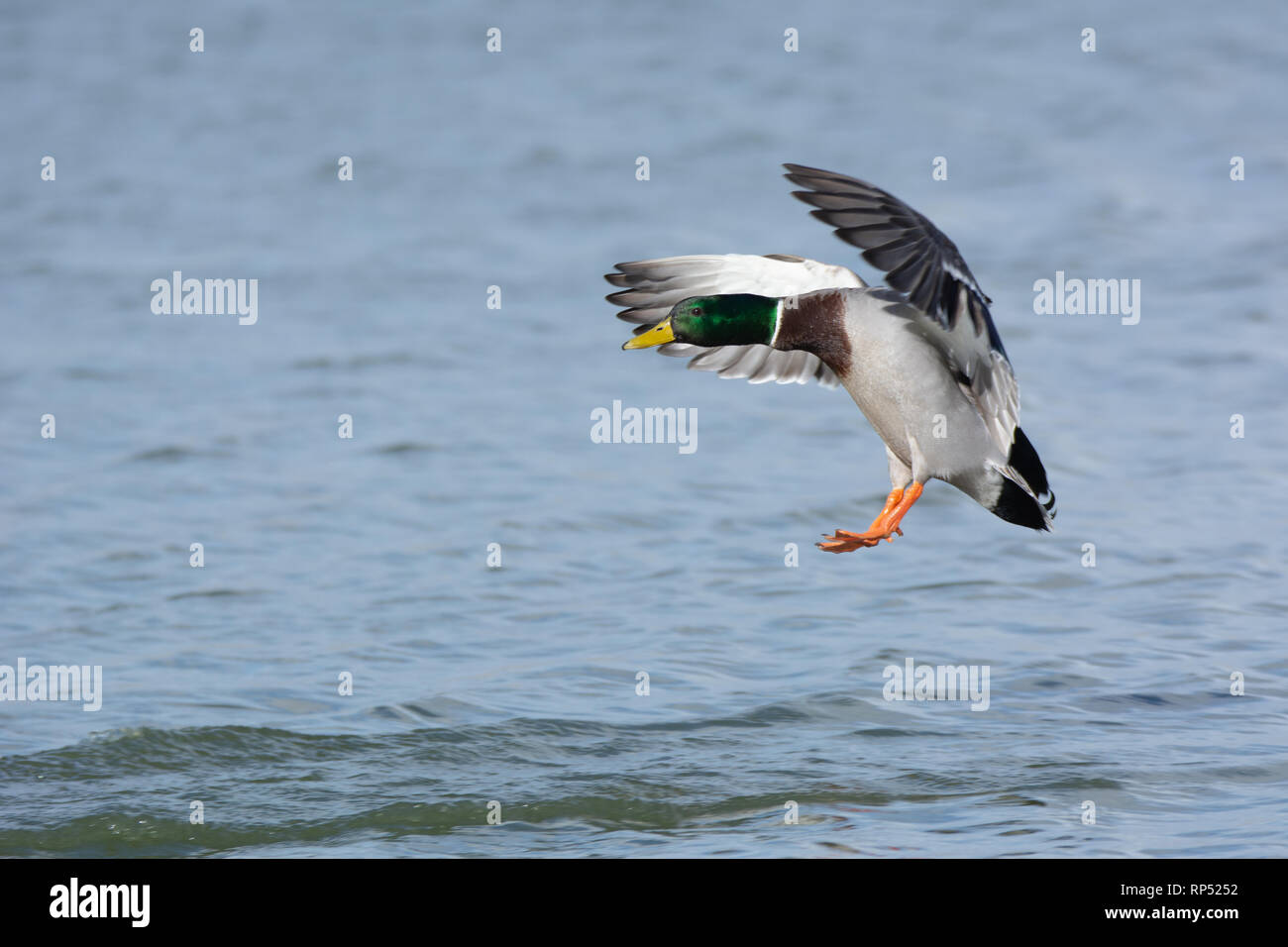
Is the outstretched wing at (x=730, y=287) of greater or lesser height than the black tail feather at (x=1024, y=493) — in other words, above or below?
above

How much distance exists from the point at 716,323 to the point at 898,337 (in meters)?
0.77

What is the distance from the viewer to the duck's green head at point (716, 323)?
736cm

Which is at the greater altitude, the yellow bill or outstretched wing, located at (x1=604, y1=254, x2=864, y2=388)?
outstretched wing, located at (x1=604, y1=254, x2=864, y2=388)

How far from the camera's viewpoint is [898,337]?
7.34 meters

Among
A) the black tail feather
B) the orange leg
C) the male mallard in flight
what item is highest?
the male mallard in flight

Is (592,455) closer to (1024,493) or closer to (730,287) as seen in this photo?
(730,287)

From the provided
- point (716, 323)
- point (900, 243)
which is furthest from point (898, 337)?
point (716, 323)

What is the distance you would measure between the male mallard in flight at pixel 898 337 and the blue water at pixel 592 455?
1.61 m

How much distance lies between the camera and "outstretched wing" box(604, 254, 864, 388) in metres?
7.88

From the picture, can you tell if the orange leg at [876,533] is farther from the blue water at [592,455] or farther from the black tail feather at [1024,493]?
the blue water at [592,455]

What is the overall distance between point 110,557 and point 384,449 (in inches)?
108

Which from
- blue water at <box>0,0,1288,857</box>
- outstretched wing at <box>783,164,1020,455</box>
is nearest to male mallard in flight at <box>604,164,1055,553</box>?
outstretched wing at <box>783,164,1020,455</box>

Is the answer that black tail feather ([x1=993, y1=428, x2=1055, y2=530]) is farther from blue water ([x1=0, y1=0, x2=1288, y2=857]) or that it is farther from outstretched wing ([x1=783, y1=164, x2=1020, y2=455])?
blue water ([x1=0, y1=0, x2=1288, y2=857])

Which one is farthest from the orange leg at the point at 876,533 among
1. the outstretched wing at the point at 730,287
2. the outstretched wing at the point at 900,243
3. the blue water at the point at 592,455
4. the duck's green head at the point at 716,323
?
the blue water at the point at 592,455
